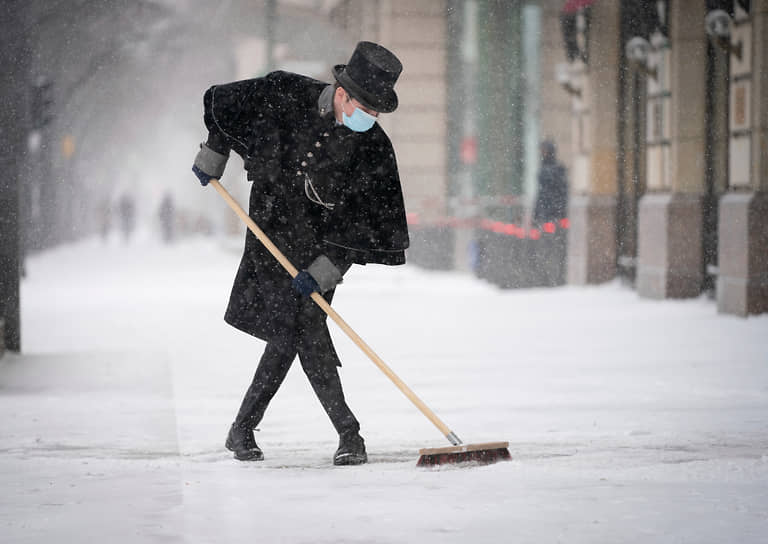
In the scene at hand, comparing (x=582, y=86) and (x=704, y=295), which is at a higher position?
(x=582, y=86)

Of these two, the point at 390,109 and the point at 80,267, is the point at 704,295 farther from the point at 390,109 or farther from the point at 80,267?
the point at 80,267

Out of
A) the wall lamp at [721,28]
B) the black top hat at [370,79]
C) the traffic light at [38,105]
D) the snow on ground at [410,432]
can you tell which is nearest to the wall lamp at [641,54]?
the wall lamp at [721,28]

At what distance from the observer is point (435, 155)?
22.7 m

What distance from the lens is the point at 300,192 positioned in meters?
5.34

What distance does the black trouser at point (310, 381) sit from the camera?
5.45m

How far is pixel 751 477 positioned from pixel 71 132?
3902cm

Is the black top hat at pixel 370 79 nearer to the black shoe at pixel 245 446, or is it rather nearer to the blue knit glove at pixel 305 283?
the blue knit glove at pixel 305 283

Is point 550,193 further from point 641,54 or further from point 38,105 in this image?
point 38,105

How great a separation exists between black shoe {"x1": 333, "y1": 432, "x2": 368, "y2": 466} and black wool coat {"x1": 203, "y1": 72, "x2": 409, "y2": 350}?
387mm

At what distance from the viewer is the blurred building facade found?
12117 millimetres

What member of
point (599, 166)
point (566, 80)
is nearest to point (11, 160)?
point (599, 166)

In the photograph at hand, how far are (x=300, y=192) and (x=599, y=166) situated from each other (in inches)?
453

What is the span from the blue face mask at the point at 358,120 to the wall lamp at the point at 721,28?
7.82 m

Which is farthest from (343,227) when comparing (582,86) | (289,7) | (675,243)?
(289,7)
